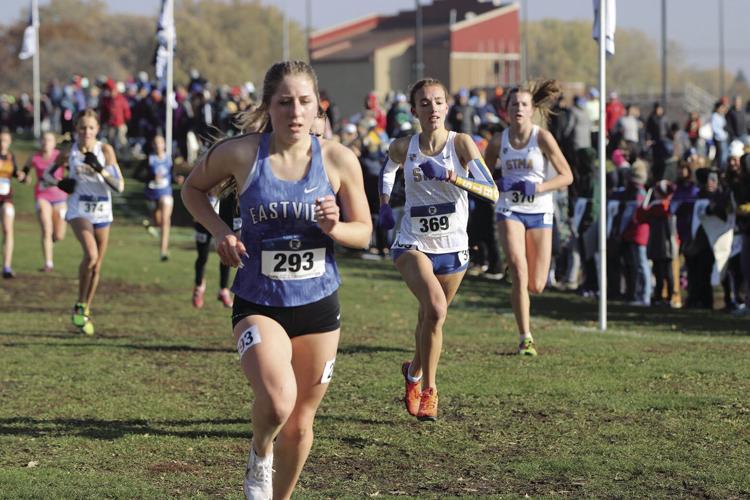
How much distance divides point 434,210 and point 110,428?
2730mm

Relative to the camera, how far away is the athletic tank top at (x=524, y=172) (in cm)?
1167

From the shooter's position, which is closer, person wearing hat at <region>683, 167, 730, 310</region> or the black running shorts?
the black running shorts

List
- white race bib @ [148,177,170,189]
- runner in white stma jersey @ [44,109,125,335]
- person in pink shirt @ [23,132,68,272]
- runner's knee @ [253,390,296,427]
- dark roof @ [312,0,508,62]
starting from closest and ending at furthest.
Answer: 1. runner's knee @ [253,390,296,427]
2. runner in white stma jersey @ [44,109,125,335]
3. person in pink shirt @ [23,132,68,272]
4. white race bib @ [148,177,170,189]
5. dark roof @ [312,0,508,62]

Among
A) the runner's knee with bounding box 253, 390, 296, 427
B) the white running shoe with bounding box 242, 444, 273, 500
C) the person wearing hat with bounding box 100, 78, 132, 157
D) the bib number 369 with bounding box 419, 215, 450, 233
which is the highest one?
the person wearing hat with bounding box 100, 78, 132, 157

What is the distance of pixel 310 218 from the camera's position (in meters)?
5.98

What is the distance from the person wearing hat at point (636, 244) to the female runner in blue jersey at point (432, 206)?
338 inches

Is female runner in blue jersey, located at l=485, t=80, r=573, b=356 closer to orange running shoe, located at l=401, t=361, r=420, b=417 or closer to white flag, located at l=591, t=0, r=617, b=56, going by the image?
white flag, located at l=591, t=0, r=617, b=56

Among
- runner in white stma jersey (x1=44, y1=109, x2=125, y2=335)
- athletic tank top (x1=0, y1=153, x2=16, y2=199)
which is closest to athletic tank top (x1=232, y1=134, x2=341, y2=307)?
runner in white stma jersey (x1=44, y1=109, x2=125, y2=335)

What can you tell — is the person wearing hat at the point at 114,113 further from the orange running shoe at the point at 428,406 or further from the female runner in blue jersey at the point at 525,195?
the orange running shoe at the point at 428,406

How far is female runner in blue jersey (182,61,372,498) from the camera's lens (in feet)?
19.2

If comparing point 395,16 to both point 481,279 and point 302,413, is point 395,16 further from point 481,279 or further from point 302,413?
point 302,413

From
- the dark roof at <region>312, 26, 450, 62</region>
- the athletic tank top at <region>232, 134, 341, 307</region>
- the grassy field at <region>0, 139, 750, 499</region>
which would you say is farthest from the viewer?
the dark roof at <region>312, 26, 450, 62</region>

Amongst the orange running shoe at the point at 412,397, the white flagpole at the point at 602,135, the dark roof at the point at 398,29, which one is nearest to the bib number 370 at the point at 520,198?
the white flagpole at the point at 602,135

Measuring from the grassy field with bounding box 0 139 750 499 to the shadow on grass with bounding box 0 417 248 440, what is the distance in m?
0.03
